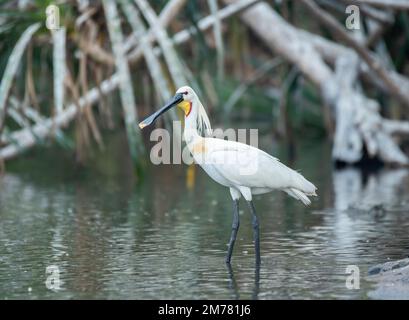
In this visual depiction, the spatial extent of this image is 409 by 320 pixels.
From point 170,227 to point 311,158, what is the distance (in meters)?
9.43

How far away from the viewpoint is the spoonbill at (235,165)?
10.4 m

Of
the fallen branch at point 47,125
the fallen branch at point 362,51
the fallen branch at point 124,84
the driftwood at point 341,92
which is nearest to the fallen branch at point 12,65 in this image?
the fallen branch at point 47,125

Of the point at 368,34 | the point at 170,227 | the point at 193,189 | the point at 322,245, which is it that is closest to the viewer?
the point at 322,245

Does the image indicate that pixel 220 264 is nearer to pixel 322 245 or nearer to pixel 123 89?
pixel 322 245

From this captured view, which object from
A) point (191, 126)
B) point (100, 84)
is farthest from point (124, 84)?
point (191, 126)

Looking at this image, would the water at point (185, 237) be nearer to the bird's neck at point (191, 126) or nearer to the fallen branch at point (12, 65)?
the bird's neck at point (191, 126)

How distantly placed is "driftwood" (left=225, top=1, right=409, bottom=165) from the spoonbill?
29.1 feet

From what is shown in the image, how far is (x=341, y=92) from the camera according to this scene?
65.5 feet

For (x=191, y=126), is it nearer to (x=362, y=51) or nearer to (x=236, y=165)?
(x=236, y=165)

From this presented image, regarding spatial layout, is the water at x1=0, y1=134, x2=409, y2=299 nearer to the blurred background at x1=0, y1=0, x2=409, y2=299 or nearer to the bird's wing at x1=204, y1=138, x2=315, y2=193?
the blurred background at x1=0, y1=0, x2=409, y2=299

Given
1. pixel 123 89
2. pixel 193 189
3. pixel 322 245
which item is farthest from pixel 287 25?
pixel 322 245

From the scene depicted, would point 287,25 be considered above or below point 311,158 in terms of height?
above
